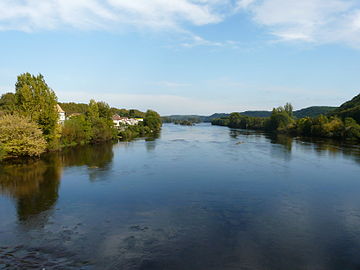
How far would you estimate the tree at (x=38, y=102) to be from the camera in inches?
1023

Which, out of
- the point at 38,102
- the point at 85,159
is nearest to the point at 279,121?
the point at 85,159

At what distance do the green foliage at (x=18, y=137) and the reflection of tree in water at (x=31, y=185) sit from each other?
1299mm

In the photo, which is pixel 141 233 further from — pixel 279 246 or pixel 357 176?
pixel 357 176

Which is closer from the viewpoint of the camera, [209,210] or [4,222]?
[4,222]

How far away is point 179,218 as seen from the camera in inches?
446

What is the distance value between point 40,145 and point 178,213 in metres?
17.4

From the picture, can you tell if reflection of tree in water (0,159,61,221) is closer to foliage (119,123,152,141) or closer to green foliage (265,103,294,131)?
foliage (119,123,152,141)

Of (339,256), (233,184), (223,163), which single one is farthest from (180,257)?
(223,163)

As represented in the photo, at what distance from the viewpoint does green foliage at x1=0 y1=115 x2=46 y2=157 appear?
877 inches

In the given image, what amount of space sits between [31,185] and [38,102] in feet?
43.5

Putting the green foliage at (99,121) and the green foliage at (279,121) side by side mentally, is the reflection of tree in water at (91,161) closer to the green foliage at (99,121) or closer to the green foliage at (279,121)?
the green foliage at (99,121)

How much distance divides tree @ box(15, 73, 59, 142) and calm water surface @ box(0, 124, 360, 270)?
674 cm

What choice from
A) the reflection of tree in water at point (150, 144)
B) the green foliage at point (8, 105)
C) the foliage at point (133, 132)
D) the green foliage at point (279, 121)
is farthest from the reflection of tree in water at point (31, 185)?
the green foliage at point (279, 121)

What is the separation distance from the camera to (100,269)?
24.9 feet
